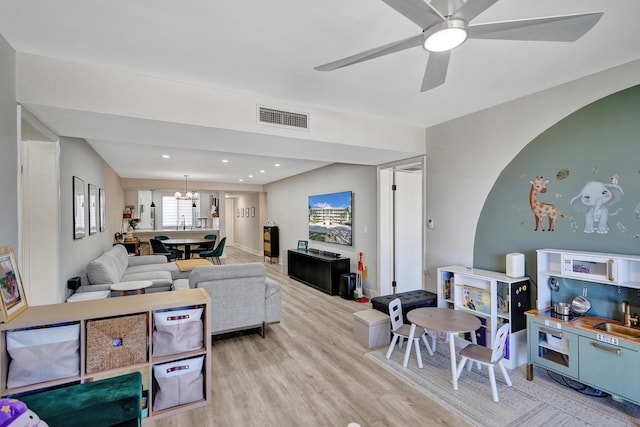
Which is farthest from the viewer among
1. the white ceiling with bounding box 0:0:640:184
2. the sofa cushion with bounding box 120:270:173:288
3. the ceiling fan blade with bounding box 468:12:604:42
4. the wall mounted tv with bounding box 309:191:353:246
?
the wall mounted tv with bounding box 309:191:353:246

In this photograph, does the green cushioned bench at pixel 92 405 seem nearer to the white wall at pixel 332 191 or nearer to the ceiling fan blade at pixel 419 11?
the ceiling fan blade at pixel 419 11

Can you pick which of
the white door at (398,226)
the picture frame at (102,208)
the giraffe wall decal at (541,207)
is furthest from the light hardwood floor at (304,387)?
the picture frame at (102,208)

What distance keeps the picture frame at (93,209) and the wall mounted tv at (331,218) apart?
400cm

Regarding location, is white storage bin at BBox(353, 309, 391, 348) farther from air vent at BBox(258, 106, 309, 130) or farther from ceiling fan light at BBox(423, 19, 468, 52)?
ceiling fan light at BBox(423, 19, 468, 52)

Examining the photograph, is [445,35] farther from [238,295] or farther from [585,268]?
[238,295]

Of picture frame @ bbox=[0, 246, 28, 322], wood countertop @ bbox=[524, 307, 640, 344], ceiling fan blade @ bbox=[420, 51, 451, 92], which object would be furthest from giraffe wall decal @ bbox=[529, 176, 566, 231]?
picture frame @ bbox=[0, 246, 28, 322]

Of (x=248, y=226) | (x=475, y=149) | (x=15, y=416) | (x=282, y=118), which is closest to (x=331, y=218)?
(x=475, y=149)

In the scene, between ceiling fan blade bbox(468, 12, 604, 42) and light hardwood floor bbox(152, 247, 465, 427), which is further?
light hardwood floor bbox(152, 247, 465, 427)

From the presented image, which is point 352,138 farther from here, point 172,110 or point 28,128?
point 28,128

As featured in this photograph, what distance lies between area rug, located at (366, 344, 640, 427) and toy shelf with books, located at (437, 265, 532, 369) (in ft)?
0.82

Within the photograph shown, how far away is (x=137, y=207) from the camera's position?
1015cm

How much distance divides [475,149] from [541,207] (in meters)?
0.95

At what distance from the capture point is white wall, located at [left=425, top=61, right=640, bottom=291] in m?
2.69

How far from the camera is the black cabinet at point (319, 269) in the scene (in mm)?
5629
